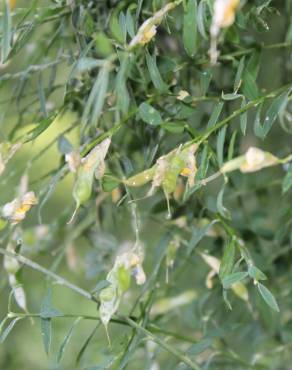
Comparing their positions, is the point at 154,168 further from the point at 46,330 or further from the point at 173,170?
the point at 46,330

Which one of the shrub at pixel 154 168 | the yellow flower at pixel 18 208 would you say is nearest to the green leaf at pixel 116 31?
the shrub at pixel 154 168

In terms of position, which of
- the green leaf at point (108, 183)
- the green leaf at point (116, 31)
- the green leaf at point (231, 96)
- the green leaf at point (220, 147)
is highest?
the green leaf at point (116, 31)

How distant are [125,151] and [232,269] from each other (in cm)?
21

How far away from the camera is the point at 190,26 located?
415 mm

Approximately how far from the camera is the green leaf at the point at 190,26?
0.41 metres

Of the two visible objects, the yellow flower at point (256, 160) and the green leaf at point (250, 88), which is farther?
the green leaf at point (250, 88)

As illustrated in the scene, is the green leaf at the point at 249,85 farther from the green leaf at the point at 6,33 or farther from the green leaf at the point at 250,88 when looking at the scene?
the green leaf at the point at 6,33

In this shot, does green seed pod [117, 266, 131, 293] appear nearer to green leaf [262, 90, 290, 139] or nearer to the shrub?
the shrub

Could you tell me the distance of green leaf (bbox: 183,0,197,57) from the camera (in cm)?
41

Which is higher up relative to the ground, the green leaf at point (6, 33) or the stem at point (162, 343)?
the green leaf at point (6, 33)

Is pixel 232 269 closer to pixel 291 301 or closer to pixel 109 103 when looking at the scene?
pixel 109 103

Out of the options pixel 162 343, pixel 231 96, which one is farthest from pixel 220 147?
pixel 162 343

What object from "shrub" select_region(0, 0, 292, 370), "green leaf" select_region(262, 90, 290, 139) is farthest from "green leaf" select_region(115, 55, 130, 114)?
"green leaf" select_region(262, 90, 290, 139)

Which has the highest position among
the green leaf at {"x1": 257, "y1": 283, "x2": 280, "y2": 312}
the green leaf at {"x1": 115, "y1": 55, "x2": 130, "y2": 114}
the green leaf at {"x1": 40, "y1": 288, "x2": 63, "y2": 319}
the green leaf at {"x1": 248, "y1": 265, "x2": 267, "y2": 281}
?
the green leaf at {"x1": 115, "y1": 55, "x2": 130, "y2": 114}
